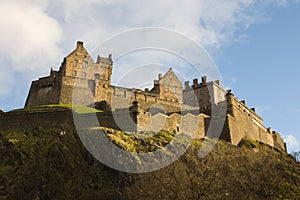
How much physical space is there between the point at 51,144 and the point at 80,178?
198 inches

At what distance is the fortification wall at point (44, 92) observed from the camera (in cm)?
4625

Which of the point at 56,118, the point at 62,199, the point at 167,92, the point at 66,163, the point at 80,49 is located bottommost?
the point at 62,199

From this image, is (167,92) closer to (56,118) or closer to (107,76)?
(107,76)

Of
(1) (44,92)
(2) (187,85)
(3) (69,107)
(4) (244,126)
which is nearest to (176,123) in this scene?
(3) (69,107)

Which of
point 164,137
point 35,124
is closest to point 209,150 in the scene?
point 164,137

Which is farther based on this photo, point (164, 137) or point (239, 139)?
point (239, 139)

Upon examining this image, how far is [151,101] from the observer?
5197 cm

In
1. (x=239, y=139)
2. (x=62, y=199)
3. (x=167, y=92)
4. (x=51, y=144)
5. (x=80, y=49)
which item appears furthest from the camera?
(x=167, y=92)

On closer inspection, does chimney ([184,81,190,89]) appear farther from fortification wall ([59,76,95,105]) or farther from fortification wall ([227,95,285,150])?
fortification wall ([59,76,95,105])

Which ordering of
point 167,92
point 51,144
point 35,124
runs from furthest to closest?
1. point 167,92
2. point 35,124
3. point 51,144

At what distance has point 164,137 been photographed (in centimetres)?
3538

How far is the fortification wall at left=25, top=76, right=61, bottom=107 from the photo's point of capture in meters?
46.2

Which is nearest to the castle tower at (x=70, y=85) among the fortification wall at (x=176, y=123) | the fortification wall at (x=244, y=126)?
the fortification wall at (x=176, y=123)

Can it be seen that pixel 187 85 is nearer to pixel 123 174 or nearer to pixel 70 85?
pixel 70 85
